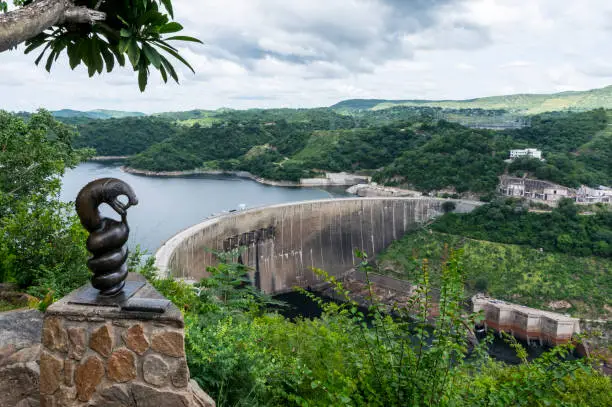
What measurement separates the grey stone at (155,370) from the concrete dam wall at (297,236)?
41.2ft

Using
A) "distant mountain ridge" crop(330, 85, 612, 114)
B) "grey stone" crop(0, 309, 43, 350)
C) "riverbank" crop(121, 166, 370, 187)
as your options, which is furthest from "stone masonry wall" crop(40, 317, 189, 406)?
"distant mountain ridge" crop(330, 85, 612, 114)

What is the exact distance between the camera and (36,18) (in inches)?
92.6

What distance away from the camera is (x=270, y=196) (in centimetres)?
4553

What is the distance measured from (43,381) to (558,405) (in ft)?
10.3

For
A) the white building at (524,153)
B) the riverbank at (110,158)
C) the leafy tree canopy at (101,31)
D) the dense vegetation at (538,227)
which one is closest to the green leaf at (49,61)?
the leafy tree canopy at (101,31)

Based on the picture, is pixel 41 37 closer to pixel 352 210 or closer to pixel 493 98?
pixel 352 210

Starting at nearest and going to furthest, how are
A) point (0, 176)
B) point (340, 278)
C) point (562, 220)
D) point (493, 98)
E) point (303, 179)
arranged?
point (0, 176) < point (340, 278) < point (562, 220) < point (303, 179) < point (493, 98)

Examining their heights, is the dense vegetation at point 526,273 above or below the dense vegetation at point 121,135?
below

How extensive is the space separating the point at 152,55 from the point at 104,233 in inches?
45.9

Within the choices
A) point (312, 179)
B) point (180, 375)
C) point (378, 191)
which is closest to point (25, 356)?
point (180, 375)

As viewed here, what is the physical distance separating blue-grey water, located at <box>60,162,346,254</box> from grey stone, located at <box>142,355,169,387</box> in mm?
24459

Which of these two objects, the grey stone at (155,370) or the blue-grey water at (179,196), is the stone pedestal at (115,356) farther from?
the blue-grey water at (179,196)

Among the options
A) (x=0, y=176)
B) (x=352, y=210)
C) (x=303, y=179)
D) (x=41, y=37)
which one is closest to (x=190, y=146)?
(x=303, y=179)

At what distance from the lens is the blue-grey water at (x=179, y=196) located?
32062 mm
